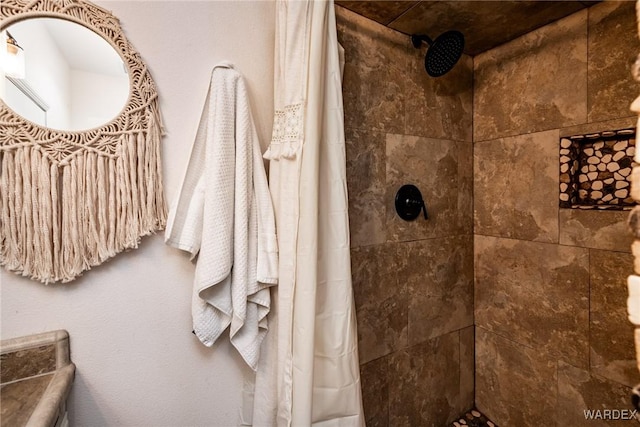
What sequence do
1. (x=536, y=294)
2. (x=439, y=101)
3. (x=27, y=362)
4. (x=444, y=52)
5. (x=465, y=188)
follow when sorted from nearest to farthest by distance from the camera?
(x=27, y=362)
(x=444, y=52)
(x=536, y=294)
(x=439, y=101)
(x=465, y=188)

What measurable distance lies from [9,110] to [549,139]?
5.71ft

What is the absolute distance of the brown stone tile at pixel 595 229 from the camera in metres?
0.96

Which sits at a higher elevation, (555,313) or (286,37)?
(286,37)

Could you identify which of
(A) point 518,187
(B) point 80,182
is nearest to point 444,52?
(A) point 518,187

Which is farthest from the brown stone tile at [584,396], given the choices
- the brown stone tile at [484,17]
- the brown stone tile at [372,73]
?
the brown stone tile at [484,17]

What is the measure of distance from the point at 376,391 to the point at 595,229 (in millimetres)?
1042

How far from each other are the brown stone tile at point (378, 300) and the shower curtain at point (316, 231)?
0.28 metres

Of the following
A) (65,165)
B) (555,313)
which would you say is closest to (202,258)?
(65,165)

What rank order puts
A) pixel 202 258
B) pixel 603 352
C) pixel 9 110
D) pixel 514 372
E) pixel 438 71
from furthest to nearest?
pixel 514 372 < pixel 438 71 < pixel 603 352 < pixel 202 258 < pixel 9 110

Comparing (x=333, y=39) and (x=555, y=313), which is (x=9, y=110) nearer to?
(x=333, y=39)

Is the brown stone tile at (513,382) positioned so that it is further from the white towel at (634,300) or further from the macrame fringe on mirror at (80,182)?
the macrame fringe on mirror at (80,182)

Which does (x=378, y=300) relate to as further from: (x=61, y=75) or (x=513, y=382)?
(x=61, y=75)

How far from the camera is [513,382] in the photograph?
129cm

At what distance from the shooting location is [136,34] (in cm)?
78
